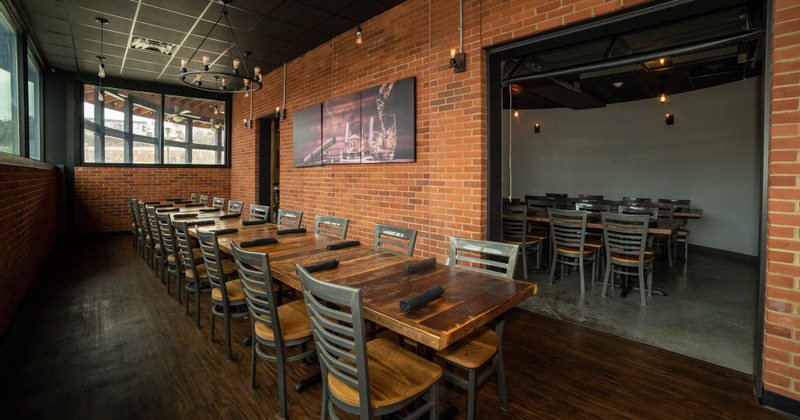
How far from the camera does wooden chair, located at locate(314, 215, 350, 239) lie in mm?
3449

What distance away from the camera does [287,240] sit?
9.90ft

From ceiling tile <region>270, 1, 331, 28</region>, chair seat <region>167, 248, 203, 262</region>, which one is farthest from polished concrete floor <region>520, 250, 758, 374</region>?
ceiling tile <region>270, 1, 331, 28</region>

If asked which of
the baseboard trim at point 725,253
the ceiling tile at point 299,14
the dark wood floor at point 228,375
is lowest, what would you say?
the dark wood floor at point 228,375

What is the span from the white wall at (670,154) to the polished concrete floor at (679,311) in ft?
5.94

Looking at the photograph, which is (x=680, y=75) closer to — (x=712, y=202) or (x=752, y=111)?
(x=752, y=111)

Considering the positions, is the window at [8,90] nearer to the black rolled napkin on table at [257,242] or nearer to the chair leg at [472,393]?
the black rolled napkin on table at [257,242]

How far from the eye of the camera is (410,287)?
1781 mm

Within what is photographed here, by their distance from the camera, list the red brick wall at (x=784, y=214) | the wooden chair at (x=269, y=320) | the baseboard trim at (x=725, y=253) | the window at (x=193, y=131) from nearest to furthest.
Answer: the wooden chair at (x=269, y=320) < the red brick wall at (x=784, y=214) < the baseboard trim at (x=725, y=253) < the window at (x=193, y=131)

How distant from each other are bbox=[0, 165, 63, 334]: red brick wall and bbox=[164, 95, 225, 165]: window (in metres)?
2.89

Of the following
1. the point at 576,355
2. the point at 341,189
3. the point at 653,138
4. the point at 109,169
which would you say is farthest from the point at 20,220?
the point at 653,138

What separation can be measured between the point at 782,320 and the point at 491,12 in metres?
2.98

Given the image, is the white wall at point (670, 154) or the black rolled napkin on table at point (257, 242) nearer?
the black rolled napkin on table at point (257, 242)

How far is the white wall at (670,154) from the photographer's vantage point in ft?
20.5

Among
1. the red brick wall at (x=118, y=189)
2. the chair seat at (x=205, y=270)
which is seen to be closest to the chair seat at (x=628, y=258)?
the chair seat at (x=205, y=270)
